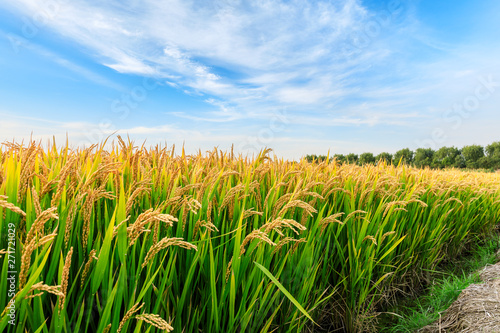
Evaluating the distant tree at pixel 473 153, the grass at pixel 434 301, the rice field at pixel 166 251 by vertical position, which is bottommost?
the grass at pixel 434 301

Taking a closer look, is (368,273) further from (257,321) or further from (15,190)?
(15,190)

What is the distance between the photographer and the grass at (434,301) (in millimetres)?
2738

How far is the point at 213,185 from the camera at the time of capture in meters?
→ 1.60

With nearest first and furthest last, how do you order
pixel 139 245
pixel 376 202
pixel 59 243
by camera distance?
pixel 59 243 < pixel 139 245 < pixel 376 202

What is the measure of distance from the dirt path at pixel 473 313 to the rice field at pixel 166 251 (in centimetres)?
50

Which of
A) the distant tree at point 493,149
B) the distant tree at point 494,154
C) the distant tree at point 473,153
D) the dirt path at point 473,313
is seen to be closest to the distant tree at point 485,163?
the distant tree at point 494,154

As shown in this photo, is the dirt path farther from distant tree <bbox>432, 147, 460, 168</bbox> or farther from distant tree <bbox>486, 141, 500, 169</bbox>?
distant tree <bbox>486, 141, 500, 169</bbox>

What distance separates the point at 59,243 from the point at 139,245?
1.07ft

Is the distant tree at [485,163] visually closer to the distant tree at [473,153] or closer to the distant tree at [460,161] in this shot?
the distant tree at [473,153]

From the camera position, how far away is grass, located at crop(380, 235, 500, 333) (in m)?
2.74

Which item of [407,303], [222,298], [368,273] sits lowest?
[407,303]

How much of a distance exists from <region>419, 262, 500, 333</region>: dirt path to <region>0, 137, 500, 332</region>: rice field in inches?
19.8

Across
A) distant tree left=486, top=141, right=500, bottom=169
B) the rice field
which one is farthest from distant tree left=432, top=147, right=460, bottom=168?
the rice field

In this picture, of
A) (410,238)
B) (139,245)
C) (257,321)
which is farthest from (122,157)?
(410,238)
